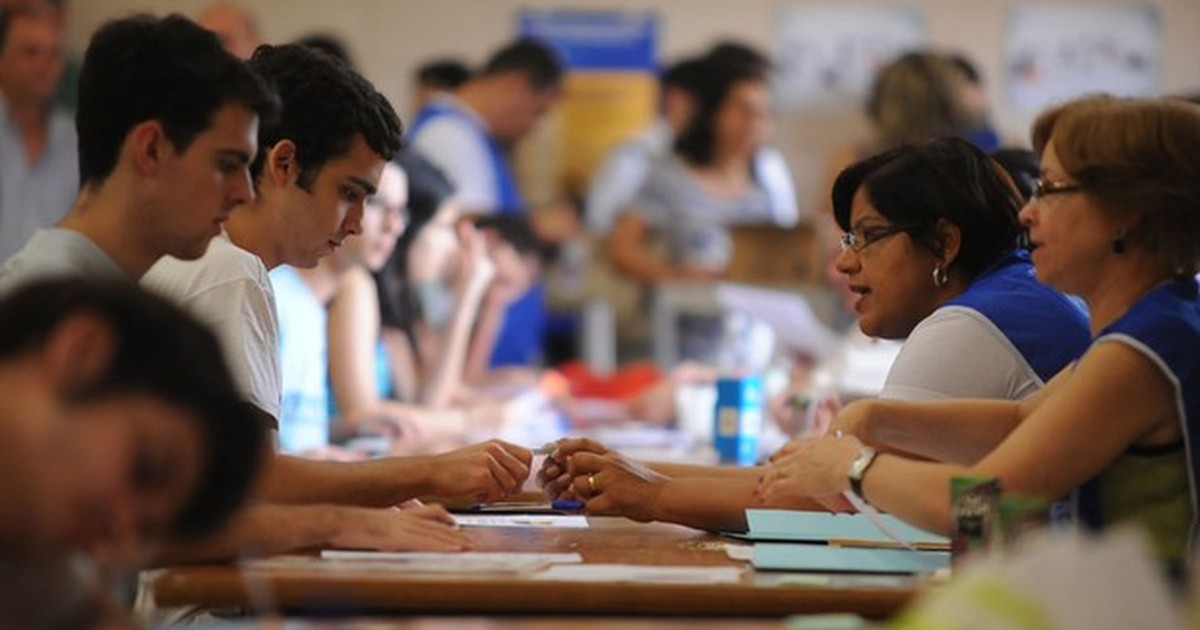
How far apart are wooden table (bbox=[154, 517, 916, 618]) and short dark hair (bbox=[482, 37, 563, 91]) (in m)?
5.64

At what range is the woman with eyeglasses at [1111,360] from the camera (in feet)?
7.56

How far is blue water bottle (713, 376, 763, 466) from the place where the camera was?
15.0ft

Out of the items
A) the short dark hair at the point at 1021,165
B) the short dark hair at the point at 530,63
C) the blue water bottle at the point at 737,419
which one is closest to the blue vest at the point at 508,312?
the short dark hair at the point at 530,63

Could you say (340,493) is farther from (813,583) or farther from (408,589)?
(813,583)

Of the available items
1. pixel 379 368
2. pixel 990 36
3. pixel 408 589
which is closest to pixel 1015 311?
pixel 408 589

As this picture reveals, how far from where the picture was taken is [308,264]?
3.14m

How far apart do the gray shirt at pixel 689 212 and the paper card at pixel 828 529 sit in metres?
4.89

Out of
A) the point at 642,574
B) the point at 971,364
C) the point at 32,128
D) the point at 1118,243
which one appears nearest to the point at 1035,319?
the point at 971,364

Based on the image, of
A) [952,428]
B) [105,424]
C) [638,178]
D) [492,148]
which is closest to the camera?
[105,424]

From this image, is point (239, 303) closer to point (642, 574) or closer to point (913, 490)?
point (642, 574)

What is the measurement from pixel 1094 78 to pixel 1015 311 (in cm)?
646

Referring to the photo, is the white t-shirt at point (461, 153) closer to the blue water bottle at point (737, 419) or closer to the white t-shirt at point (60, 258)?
the blue water bottle at point (737, 419)

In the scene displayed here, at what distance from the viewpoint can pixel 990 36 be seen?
909cm

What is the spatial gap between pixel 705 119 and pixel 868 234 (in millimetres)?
4826
